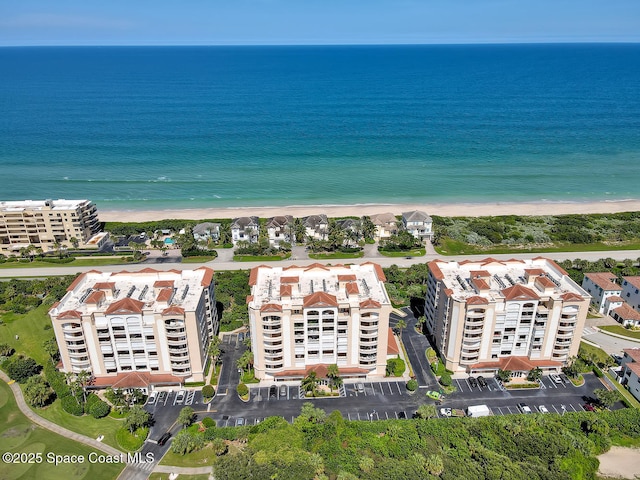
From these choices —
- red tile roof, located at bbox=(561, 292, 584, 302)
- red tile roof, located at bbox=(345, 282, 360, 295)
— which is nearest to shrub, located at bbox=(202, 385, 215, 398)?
red tile roof, located at bbox=(345, 282, 360, 295)

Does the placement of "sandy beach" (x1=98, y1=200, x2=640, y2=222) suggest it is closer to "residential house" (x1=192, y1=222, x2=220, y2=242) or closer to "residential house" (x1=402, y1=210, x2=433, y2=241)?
"residential house" (x1=192, y1=222, x2=220, y2=242)

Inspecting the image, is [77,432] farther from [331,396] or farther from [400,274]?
[400,274]

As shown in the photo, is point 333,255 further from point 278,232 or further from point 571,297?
point 571,297

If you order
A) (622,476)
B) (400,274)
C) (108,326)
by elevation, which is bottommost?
(622,476)

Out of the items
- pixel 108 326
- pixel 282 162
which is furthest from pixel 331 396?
pixel 282 162

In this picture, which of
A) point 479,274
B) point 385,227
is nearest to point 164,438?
point 479,274

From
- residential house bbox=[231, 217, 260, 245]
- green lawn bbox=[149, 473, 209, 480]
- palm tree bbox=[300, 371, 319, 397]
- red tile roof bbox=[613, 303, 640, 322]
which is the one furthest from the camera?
residential house bbox=[231, 217, 260, 245]
